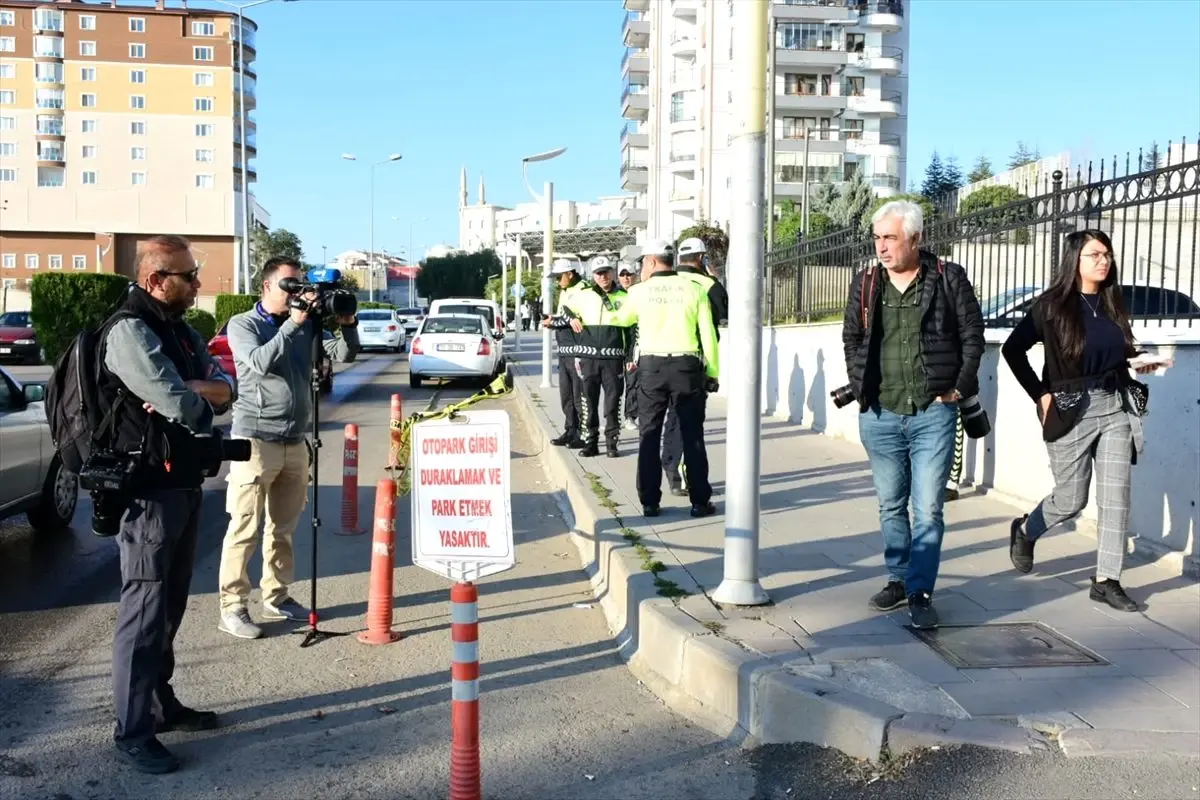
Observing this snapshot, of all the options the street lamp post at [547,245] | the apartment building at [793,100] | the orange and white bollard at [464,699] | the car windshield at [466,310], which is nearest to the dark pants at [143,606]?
the orange and white bollard at [464,699]

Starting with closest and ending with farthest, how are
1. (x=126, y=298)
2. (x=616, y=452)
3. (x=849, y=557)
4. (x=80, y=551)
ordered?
(x=126, y=298) < (x=849, y=557) < (x=80, y=551) < (x=616, y=452)

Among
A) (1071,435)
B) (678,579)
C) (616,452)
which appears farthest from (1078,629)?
(616,452)

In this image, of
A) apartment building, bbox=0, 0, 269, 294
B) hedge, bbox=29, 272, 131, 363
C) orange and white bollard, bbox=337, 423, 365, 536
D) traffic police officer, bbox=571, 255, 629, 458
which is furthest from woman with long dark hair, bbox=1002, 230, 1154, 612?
apartment building, bbox=0, 0, 269, 294

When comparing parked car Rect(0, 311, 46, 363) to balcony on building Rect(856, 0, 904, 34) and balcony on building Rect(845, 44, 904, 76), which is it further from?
balcony on building Rect(856, 0, 904, 34)

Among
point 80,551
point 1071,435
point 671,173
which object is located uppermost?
point 671,173

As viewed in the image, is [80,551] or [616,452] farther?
[616,452]

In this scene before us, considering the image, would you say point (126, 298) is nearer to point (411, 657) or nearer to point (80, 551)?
point (411, 657)

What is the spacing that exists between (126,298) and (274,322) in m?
1.58

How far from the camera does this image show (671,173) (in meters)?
69.2

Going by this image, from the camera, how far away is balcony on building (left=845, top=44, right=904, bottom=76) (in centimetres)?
6912

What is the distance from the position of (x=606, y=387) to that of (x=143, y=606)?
7.17m

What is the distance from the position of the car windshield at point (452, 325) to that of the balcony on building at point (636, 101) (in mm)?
58073

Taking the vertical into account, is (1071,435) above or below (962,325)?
below

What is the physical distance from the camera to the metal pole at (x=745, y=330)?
5.41 metres
